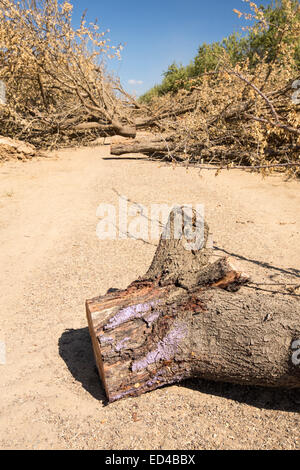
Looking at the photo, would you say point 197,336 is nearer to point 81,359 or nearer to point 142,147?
point 81,359

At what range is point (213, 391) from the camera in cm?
239

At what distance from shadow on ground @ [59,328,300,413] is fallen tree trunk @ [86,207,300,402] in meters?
0.16

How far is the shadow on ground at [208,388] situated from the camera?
2.26 metres

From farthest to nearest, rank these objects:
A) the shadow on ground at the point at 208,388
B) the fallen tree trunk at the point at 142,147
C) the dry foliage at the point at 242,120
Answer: the fallen tree trunk at the point at 142,147
the dry foliage at the point at 242,120
the shadow on ground at the point at 208,388

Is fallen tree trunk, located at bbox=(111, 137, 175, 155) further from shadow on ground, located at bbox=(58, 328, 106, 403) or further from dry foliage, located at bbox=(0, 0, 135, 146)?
shadow on ground, located at bbox=(58, 328, 106, 403)

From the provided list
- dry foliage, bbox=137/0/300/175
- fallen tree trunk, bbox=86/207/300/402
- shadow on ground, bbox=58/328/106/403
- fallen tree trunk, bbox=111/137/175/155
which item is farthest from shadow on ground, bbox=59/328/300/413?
fallen tree trunk, bbox=111/137/175/155

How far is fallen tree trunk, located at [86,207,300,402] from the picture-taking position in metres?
2.10

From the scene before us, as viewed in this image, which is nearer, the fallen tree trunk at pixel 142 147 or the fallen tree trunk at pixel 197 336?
the fallen tree trunk at pixel 197 336

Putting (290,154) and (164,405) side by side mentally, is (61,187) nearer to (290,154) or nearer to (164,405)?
(290,154)

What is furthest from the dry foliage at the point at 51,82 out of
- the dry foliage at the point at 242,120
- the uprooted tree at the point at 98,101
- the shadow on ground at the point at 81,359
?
the shadow on ground at the point at 81,359

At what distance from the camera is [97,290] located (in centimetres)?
365

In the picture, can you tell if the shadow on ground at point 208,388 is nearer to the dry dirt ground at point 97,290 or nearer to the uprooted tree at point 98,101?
the dry dirt ground at point 97,290

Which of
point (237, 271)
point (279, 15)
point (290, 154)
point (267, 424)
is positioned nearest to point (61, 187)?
point (290, 154)

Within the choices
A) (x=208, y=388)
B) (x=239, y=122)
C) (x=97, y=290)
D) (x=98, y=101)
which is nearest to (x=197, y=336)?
(x=208, y=388)
